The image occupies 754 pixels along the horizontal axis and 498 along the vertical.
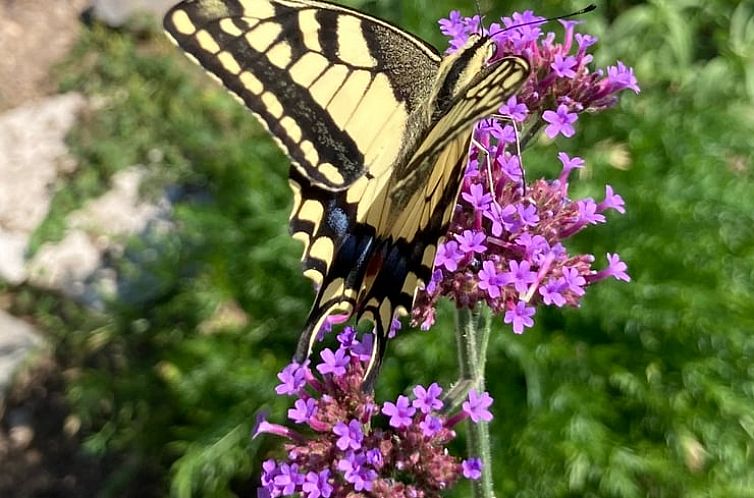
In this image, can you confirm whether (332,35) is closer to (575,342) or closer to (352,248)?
(352,248)

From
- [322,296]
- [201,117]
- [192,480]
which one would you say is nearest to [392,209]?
[322,296]

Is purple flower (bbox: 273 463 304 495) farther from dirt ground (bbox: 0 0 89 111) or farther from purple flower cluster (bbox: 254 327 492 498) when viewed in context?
dirt ground (bbox: 0 0 89 111)

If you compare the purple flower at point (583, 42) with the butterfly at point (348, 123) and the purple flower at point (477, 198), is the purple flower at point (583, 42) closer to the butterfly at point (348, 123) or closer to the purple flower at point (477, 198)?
the butterfly at point (348, 123)

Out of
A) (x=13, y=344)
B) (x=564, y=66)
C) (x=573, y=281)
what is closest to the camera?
(x=573, y=281)

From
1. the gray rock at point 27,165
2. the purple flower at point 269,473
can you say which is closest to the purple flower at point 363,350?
the purple flower at point 269,473

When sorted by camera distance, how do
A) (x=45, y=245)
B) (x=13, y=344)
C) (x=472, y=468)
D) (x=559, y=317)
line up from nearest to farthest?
1. (x=472, y=468)
2. (x=559, y=317)
3. (x=13, y=344)
4. (x=45, y=245)

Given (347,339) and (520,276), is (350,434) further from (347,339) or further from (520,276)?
(520,276)

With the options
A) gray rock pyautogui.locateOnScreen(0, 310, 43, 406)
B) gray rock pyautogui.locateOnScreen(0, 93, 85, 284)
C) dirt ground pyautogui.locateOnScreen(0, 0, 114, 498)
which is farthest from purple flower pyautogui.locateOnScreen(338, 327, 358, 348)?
gray rock pyautogui.locateOnScreen(0, 93, 85, 284)

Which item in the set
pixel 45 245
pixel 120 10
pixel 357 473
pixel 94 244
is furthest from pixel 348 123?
pixel 120 10
